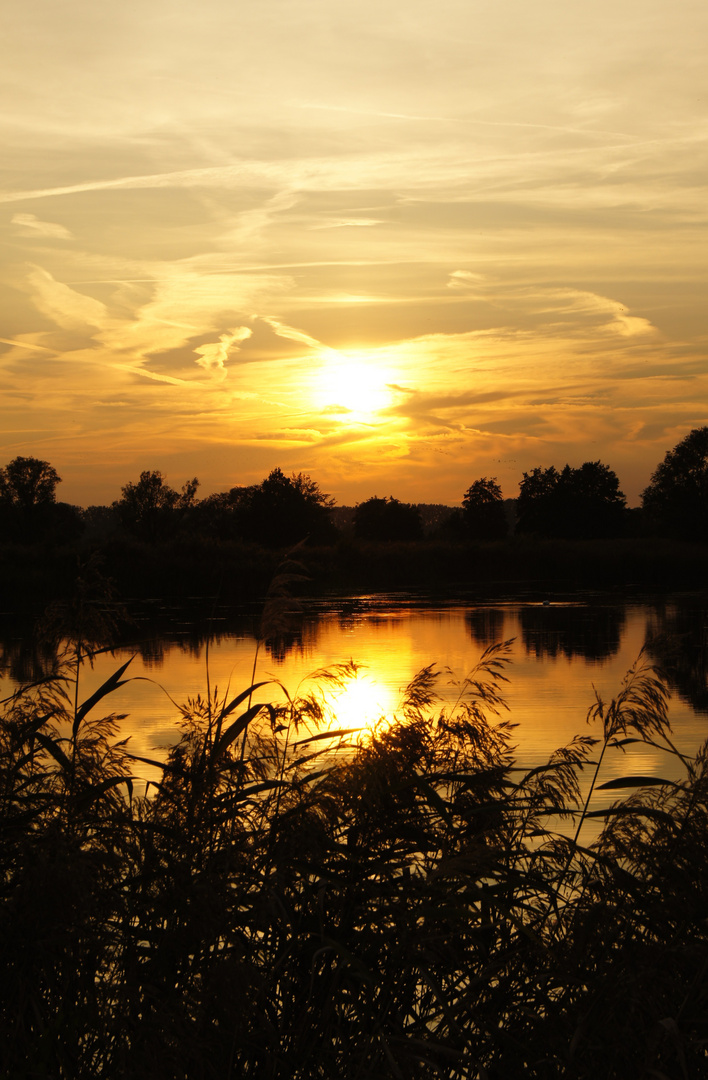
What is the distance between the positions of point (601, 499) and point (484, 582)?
41.4 meters

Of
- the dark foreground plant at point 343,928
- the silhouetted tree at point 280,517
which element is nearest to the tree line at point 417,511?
the silhouetted tree at point 280,517

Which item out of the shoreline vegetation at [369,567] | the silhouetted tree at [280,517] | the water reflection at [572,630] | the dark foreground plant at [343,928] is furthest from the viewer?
the silhouetted tree at [280,517]

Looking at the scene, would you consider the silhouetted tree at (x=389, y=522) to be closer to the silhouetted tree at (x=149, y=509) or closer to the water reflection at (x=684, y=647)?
the silhouetted tree at (x=149, y=509)

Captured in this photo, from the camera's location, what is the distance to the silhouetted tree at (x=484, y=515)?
264ft

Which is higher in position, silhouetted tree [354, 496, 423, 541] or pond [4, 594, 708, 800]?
silhouetted tree [354, 496, 423, 541]

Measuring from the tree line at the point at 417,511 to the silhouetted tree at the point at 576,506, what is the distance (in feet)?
0.27

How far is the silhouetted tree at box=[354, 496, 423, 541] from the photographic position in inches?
3147

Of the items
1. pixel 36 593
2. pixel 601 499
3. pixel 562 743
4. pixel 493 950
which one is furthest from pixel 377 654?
pixel 601 499

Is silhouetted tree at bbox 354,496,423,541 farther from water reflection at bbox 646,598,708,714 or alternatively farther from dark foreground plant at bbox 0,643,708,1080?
dark foreground plant at bbox 0,643,708,1080

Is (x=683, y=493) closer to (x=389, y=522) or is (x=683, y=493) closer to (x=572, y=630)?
(x=389, y=522)

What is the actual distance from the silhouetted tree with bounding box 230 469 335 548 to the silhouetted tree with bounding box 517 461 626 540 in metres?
23.0

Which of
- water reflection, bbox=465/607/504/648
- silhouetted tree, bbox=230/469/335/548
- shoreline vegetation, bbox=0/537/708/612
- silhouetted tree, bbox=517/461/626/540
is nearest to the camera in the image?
water reflection, bbox=465/607/504/648

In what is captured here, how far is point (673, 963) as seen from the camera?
3117mm

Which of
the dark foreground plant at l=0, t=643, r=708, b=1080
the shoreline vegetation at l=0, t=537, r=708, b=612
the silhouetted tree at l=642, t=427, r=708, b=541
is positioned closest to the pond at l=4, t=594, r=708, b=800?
the dark foreground plant at l=0, t=643, r=708, b=1080
